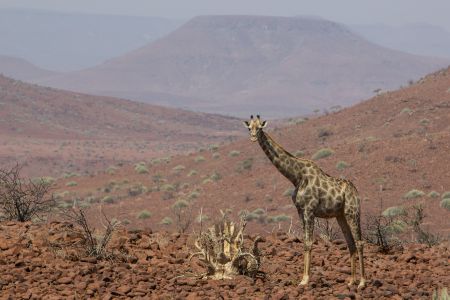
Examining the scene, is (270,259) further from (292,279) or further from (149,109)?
(149,109)

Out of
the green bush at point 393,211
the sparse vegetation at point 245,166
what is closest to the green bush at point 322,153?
the sparse vegetation at point 245,166

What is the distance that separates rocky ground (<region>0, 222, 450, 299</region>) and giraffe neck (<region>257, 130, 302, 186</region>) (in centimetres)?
136

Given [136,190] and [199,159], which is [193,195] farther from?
[199,159]

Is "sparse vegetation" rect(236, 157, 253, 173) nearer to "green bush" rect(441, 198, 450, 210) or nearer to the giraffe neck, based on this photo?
"green bush" rect(441, 198, 450, 210)

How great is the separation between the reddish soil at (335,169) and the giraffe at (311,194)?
14324 millimetres

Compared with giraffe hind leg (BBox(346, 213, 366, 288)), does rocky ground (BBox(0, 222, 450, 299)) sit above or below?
below

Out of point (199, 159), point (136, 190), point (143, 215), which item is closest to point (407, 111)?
point (199, 159)

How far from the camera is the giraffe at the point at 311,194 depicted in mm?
9008

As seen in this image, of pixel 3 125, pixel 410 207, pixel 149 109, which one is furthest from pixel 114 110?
pixel 410 207

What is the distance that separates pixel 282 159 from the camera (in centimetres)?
920

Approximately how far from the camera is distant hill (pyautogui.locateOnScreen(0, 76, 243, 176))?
72938 millimetres

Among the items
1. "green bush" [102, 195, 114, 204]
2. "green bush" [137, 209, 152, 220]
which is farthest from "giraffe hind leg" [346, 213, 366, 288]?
"green bush" [102, 195, 114, 204]

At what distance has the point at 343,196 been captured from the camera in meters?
9.13

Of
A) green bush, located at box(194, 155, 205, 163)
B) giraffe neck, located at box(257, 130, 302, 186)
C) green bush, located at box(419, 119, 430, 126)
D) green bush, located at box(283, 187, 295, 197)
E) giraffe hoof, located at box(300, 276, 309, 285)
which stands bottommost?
giraffe hoof, located at box(300, 276, 309, 285)
